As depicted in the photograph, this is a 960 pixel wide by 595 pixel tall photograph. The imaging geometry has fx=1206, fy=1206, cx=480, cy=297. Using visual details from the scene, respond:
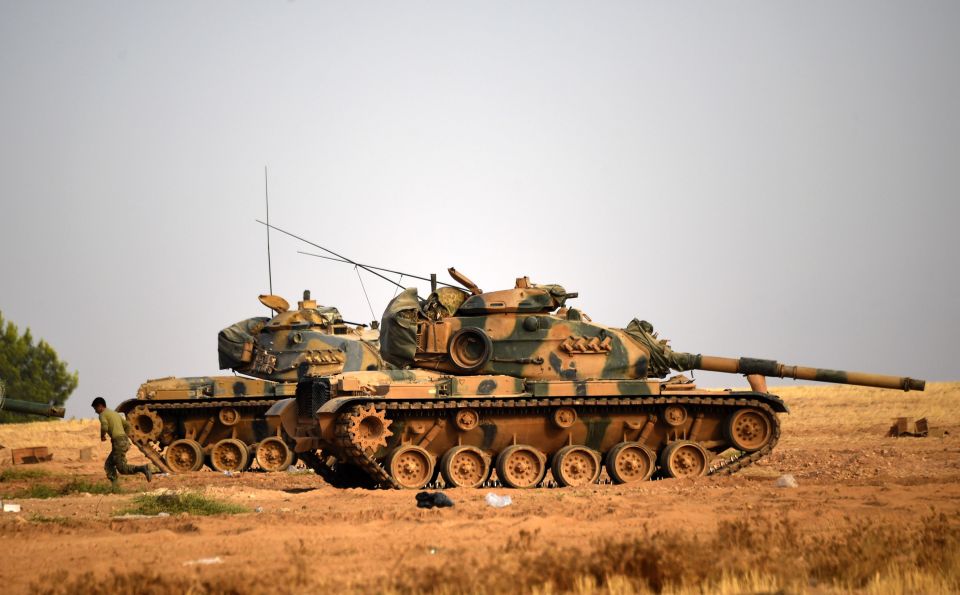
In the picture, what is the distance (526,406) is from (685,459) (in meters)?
3.03

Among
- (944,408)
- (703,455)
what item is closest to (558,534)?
(703,455)

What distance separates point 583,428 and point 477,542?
8010mm

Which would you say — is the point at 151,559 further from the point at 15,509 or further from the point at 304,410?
the point at 304,410

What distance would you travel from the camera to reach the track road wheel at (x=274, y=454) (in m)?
27.8

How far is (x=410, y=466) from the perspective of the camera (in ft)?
67.5

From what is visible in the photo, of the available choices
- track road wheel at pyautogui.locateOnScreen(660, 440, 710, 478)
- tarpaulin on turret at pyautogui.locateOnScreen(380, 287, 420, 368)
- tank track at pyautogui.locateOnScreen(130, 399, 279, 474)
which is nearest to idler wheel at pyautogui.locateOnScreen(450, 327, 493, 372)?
tarpaulin on turret at pyautogui.locateOnScreen(380, 287, 420, 368)

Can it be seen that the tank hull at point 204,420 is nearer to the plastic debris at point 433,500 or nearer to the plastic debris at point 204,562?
the plastic debris at point 433,500

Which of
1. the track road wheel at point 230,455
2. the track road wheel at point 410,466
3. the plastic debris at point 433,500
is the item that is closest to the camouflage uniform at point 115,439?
the track road wheel at point 410,466

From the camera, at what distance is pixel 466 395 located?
2038cm

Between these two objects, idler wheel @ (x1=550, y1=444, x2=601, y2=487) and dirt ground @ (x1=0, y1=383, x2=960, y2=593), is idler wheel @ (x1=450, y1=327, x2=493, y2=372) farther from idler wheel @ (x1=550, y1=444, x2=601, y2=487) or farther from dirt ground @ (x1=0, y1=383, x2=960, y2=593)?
dirt ground @ (x1=0, y1=383, x2=960, y2=593)

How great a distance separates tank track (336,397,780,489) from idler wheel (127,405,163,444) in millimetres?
7806

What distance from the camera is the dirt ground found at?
11.6m

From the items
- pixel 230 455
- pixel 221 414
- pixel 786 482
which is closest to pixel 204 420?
pixel 221 414

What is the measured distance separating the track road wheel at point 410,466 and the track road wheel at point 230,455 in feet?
27.6
